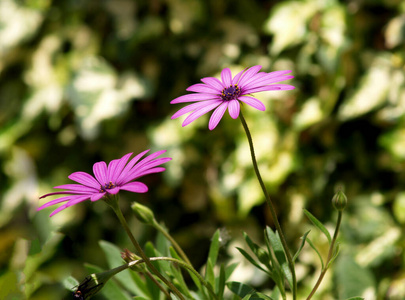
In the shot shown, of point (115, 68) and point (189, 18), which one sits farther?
point (115, 68)

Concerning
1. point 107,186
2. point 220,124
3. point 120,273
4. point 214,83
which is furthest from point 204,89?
point 220,124

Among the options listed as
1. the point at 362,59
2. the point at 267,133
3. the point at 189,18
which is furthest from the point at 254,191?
the point at 189,18

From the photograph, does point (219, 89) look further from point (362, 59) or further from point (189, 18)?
point (189, 18)

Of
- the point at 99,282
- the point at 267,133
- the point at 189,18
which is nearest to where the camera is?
the point at 99,282

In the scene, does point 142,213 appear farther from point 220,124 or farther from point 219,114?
point 220,124

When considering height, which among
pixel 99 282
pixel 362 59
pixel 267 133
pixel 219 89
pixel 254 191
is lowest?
pixel 99 282

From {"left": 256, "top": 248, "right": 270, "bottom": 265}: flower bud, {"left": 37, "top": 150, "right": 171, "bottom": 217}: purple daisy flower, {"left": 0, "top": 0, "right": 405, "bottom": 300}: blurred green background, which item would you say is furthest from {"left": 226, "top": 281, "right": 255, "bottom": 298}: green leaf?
{"left": 0, "top": 0, "right": 405, "bottom": 300}: blurred green background

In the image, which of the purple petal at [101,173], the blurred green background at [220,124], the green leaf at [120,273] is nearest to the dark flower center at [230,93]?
the purple petal at [101,173]

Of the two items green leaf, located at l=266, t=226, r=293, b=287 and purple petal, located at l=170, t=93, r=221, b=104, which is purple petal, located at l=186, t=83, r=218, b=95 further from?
green leaf, located at l=266, t=226, r=293, b=287

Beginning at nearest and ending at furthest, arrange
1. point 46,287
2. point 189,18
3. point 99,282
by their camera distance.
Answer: point 99,282, point 46,287, point 189,18
